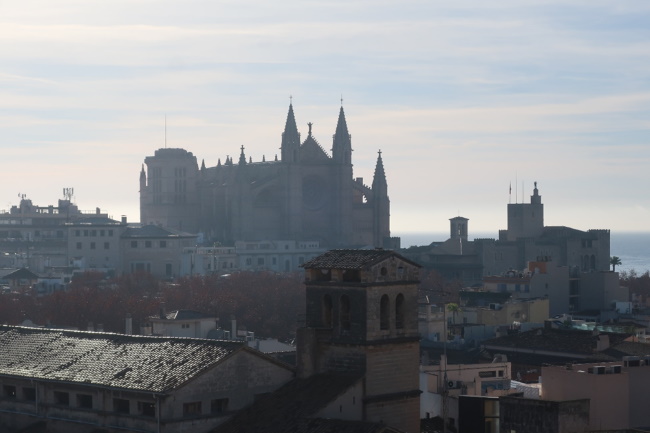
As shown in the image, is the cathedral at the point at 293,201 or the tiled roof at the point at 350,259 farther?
the cathedral at the point at 293,201

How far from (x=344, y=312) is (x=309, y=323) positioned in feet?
3.49

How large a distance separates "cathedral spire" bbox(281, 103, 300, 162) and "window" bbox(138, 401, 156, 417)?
13850 centimetres

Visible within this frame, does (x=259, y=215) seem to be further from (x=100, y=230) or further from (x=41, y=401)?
(x=41, y=401)

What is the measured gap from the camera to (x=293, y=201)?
17788 cm

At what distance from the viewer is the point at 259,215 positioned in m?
180

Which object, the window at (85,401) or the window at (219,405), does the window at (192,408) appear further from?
the window at (85,401)

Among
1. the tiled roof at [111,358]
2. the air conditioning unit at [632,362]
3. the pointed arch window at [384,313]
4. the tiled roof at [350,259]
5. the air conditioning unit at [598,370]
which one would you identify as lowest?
the air conditioning unit at [598,370]

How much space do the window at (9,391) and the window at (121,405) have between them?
4287 mm

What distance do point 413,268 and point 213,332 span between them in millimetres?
36844

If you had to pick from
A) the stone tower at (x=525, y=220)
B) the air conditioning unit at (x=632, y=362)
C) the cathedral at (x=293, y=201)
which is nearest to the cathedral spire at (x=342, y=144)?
→ the cathedral at (x=293, y=201)

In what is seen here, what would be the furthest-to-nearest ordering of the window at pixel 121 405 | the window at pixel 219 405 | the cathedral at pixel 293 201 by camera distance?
the cathedral at pixel 293 201
the window at pixel 121 405
the window at pixel 219 405

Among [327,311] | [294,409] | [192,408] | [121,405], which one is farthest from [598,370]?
[121,405]

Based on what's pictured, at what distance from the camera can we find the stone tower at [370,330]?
132 feet

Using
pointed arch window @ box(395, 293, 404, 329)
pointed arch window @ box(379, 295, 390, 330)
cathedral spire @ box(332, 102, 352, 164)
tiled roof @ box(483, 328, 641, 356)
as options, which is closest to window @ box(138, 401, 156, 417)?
pointed arch window @ box(379, 295, 390, 330)
